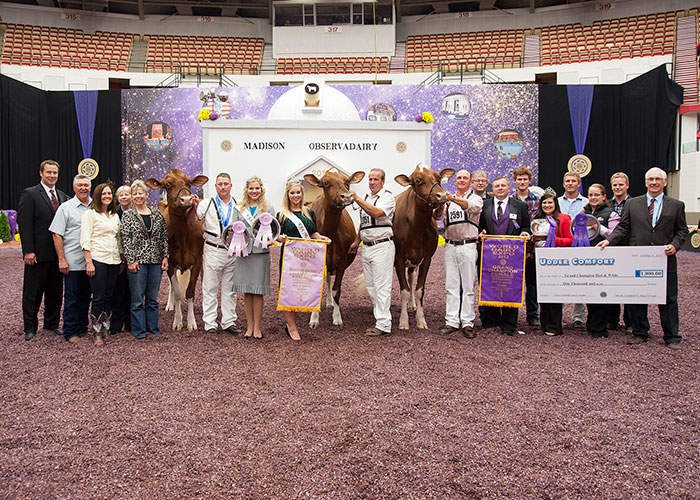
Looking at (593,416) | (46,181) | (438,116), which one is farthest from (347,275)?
(438,116)

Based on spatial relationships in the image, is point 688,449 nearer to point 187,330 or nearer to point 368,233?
point 368,233

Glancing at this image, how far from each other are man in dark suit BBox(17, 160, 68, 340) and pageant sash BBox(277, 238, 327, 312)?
→ 8.67 ft

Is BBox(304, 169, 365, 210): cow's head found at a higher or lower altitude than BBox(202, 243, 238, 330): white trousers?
higher

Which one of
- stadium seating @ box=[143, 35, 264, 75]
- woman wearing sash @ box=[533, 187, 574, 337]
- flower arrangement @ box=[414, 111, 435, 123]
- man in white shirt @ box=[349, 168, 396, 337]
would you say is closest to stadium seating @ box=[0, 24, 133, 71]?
stadium seating @ box=[143, 35, 264, 75]

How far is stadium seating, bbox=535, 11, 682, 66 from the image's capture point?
25219 millimetres

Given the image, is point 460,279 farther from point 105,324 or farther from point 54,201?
point 54,201

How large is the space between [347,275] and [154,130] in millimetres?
15283

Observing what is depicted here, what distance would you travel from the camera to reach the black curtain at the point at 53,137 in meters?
19.5

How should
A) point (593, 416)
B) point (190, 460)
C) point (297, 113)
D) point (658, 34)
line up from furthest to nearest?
point (658, 34) < point (297, 113) < point (593, 416) < point (190, 460)

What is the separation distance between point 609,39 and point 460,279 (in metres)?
29.5

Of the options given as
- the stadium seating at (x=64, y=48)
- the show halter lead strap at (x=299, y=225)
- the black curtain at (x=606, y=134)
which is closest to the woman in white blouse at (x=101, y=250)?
the show halter lead strap at (x=299, y=225)

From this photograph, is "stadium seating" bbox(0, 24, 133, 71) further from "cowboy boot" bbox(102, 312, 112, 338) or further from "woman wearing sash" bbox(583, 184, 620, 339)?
"woman wearing sash" bbox(583, 184, 620, 339)

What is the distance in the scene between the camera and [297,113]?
17.4m

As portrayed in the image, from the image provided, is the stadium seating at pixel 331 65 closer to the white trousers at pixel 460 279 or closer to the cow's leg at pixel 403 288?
the cow's leg at pixel 403 288
